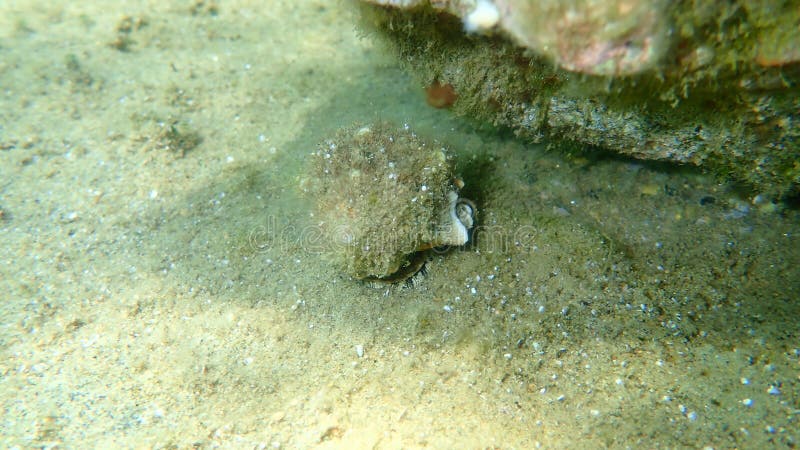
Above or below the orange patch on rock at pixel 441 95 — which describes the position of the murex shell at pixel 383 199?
below

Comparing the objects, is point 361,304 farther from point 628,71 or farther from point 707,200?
point 707,200

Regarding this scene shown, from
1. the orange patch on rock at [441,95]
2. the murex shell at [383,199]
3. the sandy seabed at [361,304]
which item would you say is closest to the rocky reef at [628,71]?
the orange patch on rock at [441,95]

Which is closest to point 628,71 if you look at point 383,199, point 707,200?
point 383,199

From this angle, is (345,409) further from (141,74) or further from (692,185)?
(141,74)

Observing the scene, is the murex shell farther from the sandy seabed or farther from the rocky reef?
the rocky reef

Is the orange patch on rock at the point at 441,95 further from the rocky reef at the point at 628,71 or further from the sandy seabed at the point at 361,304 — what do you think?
the sandy seabed at the point at 361,304

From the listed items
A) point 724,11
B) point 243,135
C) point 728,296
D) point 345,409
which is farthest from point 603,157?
point 243,135
